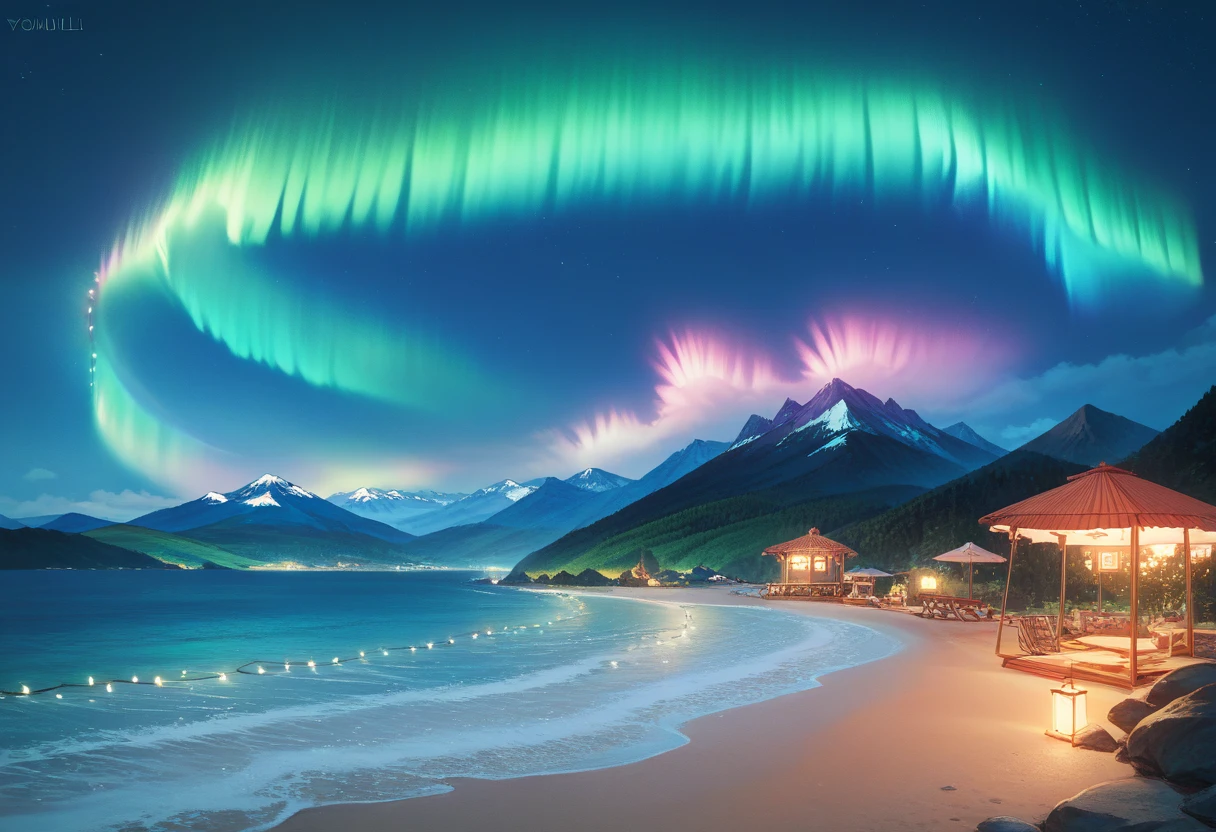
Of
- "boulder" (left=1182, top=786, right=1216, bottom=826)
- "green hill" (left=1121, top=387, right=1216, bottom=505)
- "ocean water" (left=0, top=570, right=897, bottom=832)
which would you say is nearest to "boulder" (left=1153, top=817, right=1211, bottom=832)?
"boulder" (left=1182, top=786, right=1216, bottom=826)

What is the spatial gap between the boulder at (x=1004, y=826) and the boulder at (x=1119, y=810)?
0.23 m

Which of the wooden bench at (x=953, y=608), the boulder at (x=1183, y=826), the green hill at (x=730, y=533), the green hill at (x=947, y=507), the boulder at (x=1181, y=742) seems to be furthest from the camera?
the green hill at (x=730, y=533)

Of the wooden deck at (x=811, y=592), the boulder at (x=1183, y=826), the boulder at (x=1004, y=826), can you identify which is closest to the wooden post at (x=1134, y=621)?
the boulder at (x=1004, y=826)

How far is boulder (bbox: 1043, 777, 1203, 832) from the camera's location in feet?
18.4

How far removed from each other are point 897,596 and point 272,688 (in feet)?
100

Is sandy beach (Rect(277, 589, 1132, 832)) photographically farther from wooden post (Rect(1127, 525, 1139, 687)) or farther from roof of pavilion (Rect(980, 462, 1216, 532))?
roof of pavilion (Rect(980, 462, 1216, 532))

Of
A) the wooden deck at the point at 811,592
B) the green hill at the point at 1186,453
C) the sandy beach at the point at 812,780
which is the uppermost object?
the green hill at the point at 1186,453

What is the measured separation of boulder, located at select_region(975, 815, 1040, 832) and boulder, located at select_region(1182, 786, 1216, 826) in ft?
3.62

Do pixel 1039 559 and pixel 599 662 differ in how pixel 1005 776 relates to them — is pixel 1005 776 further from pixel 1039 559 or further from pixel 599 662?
pixel 1039 559

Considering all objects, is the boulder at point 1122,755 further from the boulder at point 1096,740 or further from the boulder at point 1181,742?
the boulder at point 1181,742

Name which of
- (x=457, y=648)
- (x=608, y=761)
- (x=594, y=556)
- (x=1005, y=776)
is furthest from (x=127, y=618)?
(x=594, y=556)

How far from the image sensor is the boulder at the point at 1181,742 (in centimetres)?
684

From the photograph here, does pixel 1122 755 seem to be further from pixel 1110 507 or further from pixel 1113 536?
pixel 1113 536

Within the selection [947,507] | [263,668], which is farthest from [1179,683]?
[947,507]
